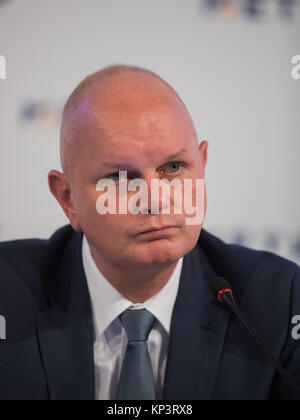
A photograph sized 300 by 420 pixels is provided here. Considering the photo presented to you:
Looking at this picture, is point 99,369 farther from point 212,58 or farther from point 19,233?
point 212,58

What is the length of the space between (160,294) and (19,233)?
1.54 ft

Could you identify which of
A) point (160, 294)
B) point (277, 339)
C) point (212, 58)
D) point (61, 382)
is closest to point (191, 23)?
point (212, 58)

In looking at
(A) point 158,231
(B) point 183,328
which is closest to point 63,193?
(A) point 158,231

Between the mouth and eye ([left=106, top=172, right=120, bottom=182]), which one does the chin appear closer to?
the mouth

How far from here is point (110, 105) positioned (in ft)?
3.90

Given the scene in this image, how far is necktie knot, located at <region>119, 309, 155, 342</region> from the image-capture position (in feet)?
4.23

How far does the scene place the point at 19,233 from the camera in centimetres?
152

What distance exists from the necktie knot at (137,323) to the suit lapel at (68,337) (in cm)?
10

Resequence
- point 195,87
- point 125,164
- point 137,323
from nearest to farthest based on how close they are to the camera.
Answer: point 125,164, point 137,323, point 195,87

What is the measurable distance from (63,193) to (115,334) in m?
0.39

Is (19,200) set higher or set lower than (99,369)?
higher

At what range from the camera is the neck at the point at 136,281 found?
1.32m

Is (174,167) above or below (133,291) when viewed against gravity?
above

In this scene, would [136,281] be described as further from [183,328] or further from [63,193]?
[63,193]
